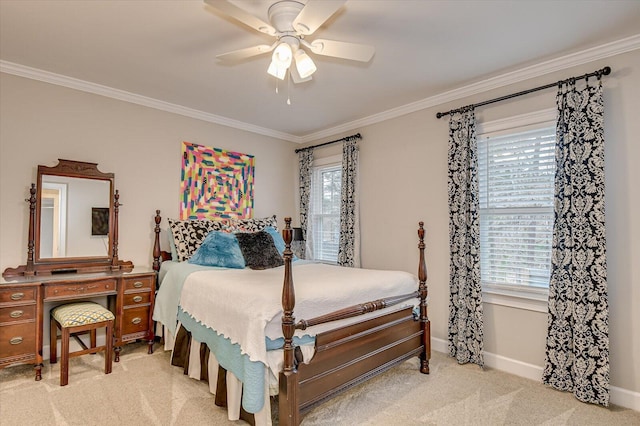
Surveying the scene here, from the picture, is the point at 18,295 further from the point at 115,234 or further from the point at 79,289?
the point at 115,234

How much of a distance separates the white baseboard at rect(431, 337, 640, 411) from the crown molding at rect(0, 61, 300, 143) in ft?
11.8

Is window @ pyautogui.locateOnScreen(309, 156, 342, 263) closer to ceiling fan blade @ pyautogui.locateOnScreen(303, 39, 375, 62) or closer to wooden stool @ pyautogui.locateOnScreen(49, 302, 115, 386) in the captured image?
ceiling fan blade @ pyautogui.locateOnScreen(303, 39, 375, 62)

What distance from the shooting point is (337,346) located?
2254 mm

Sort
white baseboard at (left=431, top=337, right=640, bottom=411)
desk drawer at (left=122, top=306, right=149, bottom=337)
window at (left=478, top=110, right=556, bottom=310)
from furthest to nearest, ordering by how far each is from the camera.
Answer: desk drawer at (left=122, top=306, right=149, bottom=337) < window at (left=478, top=110, right=556, bottom=310) < white baseboard at (left=431, top=337, right=640, bottom=411)

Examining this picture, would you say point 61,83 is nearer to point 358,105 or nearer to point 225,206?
point 225,206

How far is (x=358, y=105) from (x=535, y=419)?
10.6 feet

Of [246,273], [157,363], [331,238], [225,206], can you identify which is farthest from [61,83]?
[331,238]

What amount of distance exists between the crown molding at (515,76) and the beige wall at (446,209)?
48 mm

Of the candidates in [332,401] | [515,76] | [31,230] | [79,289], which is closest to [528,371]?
[332,401]

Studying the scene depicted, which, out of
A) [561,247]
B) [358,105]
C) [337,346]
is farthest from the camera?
[358,105]

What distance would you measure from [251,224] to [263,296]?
89.5 inches

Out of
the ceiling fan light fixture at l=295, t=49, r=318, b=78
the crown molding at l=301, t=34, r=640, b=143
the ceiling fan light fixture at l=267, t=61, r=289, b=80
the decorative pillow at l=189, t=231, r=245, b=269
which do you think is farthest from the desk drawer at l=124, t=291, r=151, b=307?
the crown molding at l=301, t=34, r=640, b=143

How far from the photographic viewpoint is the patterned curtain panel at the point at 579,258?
97.7 inches

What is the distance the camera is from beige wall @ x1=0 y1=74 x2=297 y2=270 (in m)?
3.00
